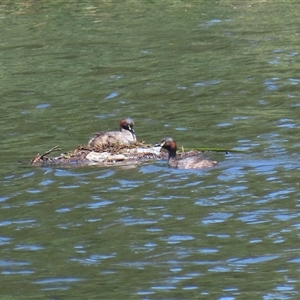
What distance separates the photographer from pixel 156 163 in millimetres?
16656

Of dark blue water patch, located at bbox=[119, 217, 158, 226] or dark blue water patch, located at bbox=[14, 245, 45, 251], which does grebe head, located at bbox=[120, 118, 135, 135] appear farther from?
dark blue water patch, located at bbox=[14, 245, 45, 251]

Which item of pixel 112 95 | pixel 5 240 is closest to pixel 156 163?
pixel 5 240

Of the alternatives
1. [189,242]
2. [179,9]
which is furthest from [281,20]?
[189,242]

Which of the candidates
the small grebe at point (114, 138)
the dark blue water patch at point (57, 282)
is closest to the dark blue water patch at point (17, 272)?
the dark blue water patch at point (57, 282)

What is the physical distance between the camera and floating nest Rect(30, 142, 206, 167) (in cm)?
1659

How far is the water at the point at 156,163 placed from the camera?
11102 mm

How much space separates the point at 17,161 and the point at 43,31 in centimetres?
1458

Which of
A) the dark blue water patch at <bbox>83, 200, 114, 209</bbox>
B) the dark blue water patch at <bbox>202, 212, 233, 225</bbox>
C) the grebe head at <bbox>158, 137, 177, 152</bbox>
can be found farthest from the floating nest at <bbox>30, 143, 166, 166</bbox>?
the dark blue water patch at <bbox>202, 212, 233, 225</bbox>

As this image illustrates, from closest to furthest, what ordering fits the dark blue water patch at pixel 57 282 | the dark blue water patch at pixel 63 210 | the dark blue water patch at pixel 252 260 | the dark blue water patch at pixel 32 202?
1. the dark blue water patch at pixel 57 282
2. the dark blue water patch at pixel 252 260
3. the dark blue water patch at pixel 63 210
4. the dark blue water patch at pixel 32 202

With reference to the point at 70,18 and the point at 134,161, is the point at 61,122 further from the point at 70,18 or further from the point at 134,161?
the point at 70,18

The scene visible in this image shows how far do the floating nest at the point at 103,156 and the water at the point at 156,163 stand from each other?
0.32m

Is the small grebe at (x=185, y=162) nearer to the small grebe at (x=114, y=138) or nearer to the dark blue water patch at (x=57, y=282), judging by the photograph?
the small grebe at (x=114, y=138)

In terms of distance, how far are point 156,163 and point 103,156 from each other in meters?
0.85

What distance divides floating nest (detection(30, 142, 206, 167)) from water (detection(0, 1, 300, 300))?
316mm
